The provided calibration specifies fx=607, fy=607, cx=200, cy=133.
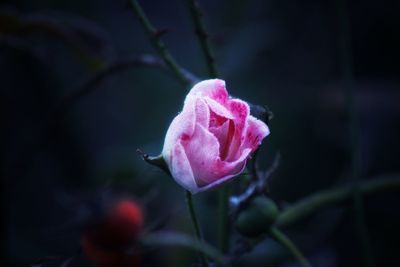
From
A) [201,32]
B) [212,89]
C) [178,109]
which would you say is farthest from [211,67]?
[178,109]

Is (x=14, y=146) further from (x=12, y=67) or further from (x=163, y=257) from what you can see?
(x=163, y=257)

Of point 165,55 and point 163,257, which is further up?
point 165,55

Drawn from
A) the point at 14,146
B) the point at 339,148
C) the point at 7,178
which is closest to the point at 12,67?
the point at 14,146

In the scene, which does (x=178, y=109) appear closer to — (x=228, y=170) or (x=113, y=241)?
(x=113, y=241)

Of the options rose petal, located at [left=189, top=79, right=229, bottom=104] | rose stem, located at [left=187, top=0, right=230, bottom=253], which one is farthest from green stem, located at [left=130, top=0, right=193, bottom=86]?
rose petal, located at [left=189, top=79, right=229, bottom=104]

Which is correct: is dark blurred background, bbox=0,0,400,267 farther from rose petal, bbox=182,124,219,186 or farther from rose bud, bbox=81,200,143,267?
rose petal, bbox=182,124,219,186

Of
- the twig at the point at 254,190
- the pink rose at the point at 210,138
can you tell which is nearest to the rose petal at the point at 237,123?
the pink rose at the point at 210,138

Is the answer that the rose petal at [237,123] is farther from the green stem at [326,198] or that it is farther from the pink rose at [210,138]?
the green stem at [326,198]
